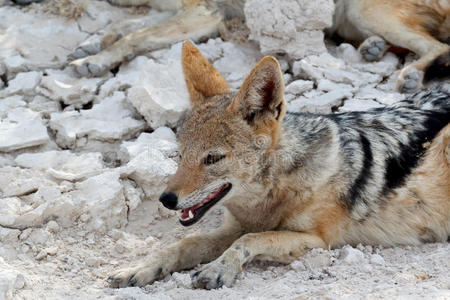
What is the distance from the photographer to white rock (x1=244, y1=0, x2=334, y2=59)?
5754 mm

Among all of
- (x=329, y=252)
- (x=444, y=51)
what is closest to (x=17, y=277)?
(x=329, y=252)

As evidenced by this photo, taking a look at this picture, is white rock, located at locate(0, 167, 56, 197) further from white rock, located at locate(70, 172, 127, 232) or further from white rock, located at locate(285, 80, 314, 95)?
white rock, located at locate(285, 80, 314, 95)

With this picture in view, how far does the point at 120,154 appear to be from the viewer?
15.9ft

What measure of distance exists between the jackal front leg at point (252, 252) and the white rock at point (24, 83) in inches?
121

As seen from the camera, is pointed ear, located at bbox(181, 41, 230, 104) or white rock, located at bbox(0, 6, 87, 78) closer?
pointed ear, located at bbox(181, 41, 230, 104)

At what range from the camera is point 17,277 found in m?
3.14

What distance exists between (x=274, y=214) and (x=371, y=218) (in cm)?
68

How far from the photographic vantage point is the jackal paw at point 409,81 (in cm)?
548

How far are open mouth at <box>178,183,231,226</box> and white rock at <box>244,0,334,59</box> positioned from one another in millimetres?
2785

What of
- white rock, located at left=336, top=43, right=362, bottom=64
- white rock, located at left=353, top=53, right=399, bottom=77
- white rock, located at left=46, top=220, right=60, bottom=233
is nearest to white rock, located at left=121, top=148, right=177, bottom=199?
white rock, located at left=46, top=220, right=60, bottom=233

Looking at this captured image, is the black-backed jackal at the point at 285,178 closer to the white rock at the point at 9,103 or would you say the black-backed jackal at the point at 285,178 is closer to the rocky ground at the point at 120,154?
the rocky ground at the point at 120,154

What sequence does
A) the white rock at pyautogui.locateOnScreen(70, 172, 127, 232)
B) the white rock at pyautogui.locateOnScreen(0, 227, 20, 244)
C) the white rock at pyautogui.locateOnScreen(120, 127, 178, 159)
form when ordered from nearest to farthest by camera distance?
the white rock at pyautogui.locateOnScreen(0, 227, 20, 244)
the white rock at pyautogui.locateOnScreen(70, 172, 127, 232)
the white rock at pyautogui.locateOnScreen(120, 127, 178, 159)

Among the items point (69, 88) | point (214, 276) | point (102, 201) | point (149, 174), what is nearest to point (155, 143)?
point (149, 174)

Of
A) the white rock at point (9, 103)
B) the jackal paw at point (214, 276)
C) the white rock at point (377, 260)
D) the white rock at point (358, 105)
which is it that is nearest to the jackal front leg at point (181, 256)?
the jackal paw at point (214, 276)
